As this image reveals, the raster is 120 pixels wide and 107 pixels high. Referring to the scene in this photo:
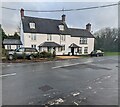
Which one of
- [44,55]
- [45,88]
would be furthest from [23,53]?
[45,88]

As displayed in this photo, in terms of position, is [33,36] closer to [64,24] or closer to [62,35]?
[62,35]

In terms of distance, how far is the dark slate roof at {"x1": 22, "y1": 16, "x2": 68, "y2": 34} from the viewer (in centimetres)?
3241

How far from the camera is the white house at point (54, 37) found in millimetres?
32281

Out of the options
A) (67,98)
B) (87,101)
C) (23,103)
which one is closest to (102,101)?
(87,101)

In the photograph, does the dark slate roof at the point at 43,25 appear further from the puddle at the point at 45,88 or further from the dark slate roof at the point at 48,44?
the puddle at the point at 45,88

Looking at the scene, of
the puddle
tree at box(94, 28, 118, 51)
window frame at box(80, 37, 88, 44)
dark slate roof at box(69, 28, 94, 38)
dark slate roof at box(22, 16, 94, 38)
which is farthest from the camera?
tree at box(94, 28, 118, 51)

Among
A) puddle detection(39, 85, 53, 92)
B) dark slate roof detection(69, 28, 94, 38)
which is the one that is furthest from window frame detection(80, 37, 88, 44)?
puddle detection(39, 85, 53, 92)

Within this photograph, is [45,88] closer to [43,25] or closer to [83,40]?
[43,25]

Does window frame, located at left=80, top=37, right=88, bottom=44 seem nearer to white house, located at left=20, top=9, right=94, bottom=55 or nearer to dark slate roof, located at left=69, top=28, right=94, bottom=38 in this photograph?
white house, located at left=20, top=9, right=94, bottom=55

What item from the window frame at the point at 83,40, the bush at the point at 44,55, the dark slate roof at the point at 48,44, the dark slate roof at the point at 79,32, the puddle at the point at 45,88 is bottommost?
the puddle at the point at 45,88

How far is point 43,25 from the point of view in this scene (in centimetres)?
3516

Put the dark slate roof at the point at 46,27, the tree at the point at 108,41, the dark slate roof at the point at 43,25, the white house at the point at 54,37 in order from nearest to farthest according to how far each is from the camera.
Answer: the white house at the point at 54,37 < the dark slate roof at the point at 43,25 < the dark slate roof at the point at 46,27 < the tree at the point at 108,41

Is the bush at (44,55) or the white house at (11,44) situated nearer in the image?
the bush at (44,55)

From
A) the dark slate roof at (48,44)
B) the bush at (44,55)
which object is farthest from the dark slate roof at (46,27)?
the bush at (44,55)
